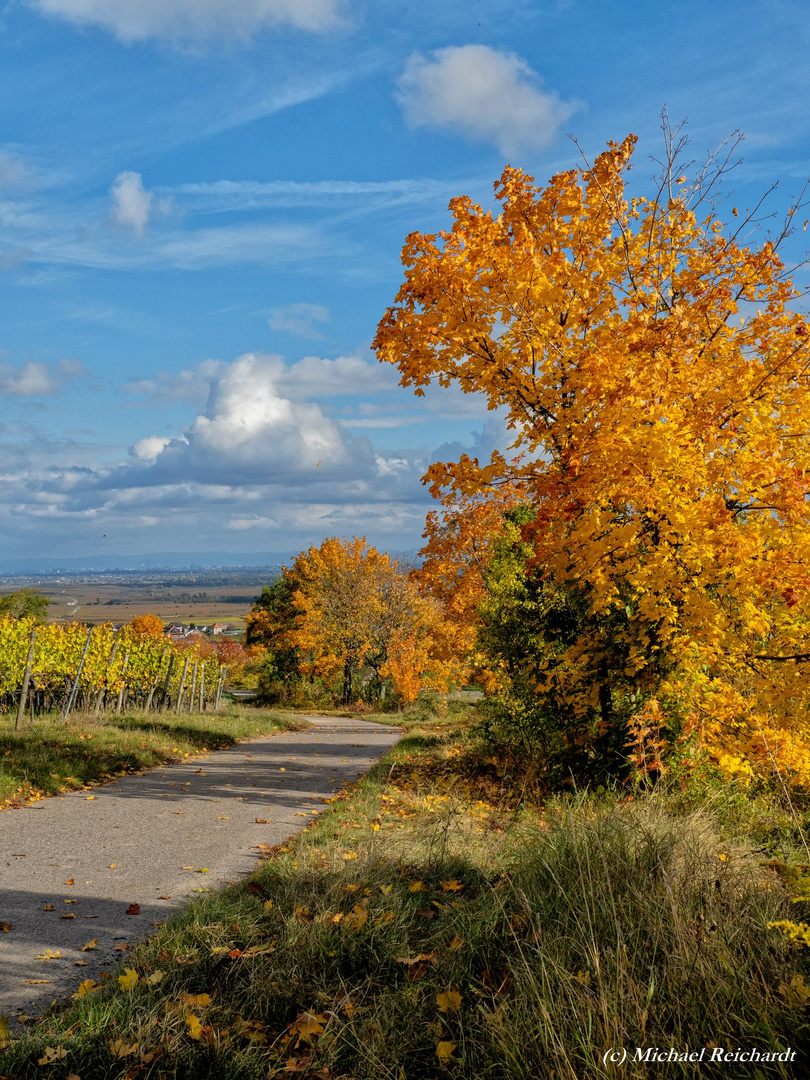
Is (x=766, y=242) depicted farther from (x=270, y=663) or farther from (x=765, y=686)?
(x=270, y=663)

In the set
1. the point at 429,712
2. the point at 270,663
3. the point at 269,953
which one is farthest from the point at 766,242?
the point at 270,663

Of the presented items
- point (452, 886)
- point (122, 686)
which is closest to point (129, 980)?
point (452, 886)

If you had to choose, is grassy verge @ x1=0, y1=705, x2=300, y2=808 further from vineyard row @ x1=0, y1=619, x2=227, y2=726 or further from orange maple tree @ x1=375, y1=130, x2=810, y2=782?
orange maple tree @ x1=375, y1=130, x2=810, y2=782

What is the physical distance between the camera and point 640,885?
13.7ft

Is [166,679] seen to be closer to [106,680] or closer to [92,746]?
[106,680]

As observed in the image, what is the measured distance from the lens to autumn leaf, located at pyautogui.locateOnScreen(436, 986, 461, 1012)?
352 centimetres

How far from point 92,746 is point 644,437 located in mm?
10206

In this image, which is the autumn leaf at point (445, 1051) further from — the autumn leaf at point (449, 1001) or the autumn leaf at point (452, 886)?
the autumn leaf at point (452, 886)

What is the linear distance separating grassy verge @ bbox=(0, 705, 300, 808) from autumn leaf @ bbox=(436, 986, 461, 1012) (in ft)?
23.7

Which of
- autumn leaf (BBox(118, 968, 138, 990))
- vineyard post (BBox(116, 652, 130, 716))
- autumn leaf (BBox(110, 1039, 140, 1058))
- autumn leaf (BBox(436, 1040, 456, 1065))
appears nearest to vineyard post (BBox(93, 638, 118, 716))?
vineyard post (BBox(116, 652, 130, 716))

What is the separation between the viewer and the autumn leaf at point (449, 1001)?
352 cm

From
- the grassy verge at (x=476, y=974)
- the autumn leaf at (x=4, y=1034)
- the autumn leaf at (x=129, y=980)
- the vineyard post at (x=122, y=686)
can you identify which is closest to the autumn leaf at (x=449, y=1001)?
the grassy verge at (x=476, y=974)

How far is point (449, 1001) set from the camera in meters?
3.57

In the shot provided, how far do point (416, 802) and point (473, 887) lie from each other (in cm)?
442
